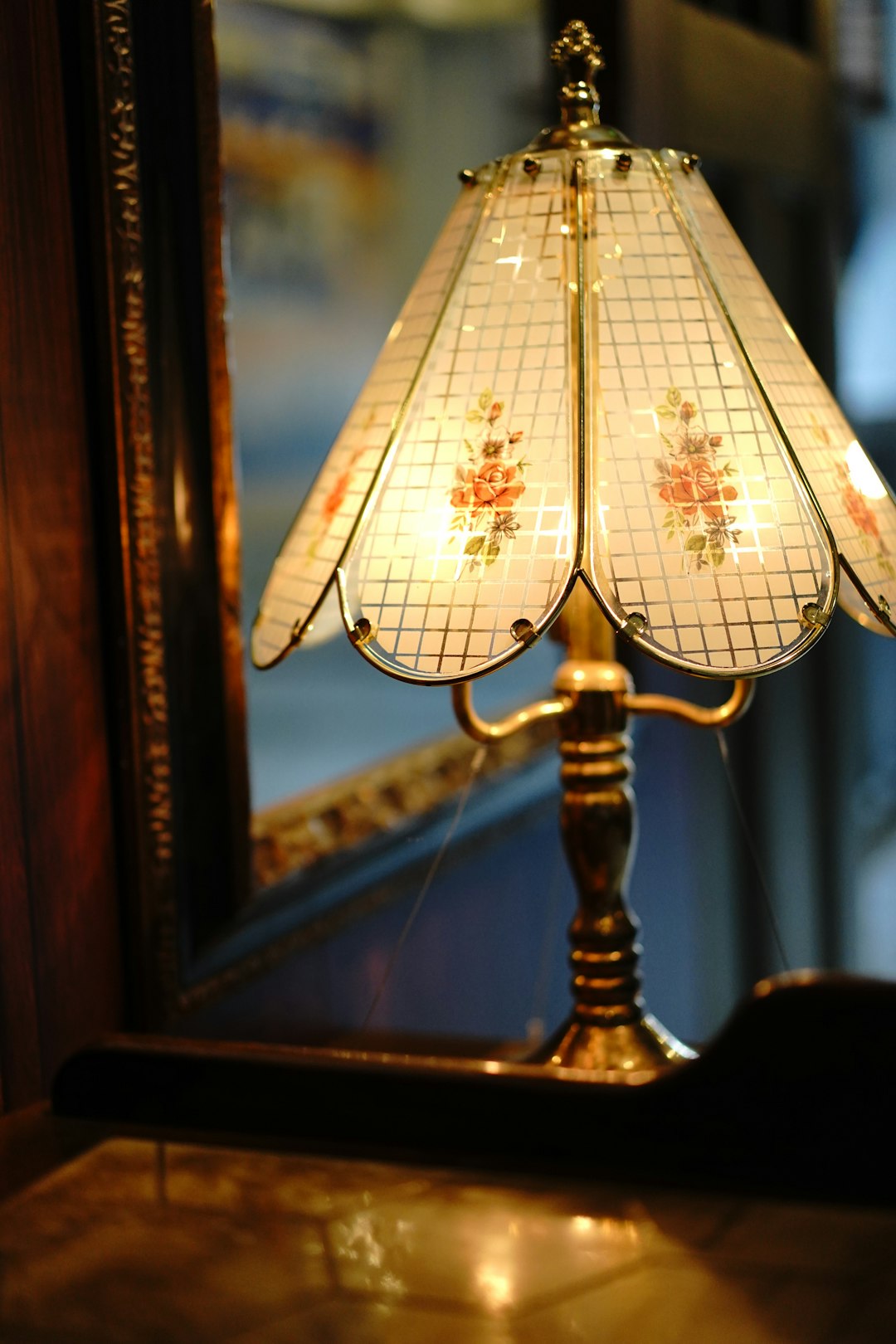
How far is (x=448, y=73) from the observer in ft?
4.11

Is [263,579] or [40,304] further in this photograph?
[263,579]

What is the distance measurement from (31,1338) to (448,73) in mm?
1025

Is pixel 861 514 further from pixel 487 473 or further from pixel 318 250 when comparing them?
pixel 318 250

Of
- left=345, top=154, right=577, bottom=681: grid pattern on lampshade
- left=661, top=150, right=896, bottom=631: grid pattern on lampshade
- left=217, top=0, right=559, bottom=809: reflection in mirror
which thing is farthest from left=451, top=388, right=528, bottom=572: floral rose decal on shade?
left=217, top=0, right=559, bottom=809: reflection in mirror

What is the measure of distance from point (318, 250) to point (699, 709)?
0.42 metres

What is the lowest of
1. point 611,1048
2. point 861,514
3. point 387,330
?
point 611,1048

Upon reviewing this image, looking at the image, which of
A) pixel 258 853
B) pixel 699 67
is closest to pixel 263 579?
pixel 258 853

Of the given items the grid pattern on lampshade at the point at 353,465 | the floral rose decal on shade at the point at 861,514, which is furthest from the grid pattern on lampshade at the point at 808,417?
the grid pattern on lampshade at the point at 353,465

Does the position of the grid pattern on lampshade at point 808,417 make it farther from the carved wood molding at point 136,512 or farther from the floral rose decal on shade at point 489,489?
the carved wood molding at point 136,512


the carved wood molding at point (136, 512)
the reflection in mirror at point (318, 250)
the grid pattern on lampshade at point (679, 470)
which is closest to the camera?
the grid pattern on lampshade at point (679, 470)

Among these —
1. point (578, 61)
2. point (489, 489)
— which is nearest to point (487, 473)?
point (489, 489)

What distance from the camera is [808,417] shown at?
0.75 metres

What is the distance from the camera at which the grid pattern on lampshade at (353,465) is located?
2.42 feet

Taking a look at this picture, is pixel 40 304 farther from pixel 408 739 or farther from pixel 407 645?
pixel 408 739
